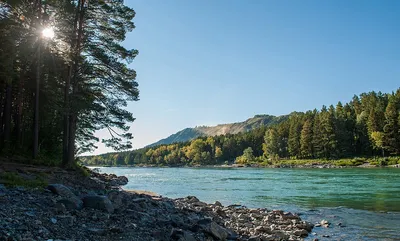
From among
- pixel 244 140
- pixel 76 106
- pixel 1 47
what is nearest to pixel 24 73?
pixel 1 47

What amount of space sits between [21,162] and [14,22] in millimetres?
8549

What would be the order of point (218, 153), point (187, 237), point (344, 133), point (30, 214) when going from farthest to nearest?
point (218, 153), point (344, 133), point (187, 237), point (30, 214)

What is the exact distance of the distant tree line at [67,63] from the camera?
20156 mm

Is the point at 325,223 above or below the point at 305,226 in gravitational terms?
below

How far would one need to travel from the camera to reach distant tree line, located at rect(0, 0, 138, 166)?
66.1 ft

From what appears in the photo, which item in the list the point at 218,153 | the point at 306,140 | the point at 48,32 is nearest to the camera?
the point at 48,32

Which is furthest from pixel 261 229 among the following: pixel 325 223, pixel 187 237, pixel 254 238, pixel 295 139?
pixel 295 139

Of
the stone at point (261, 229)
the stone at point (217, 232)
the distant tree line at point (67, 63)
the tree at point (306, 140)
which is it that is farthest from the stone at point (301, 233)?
the tree at point (306, 140)

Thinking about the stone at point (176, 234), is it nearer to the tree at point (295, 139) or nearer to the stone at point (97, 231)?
the stone at point (97, 231)

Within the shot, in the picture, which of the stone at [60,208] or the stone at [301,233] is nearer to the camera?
the stone at [60,208]

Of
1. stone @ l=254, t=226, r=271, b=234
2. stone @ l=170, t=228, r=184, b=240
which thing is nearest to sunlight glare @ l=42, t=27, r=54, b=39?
stone @ l=170, t=228, r=184, b=240

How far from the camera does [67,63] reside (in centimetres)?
2141

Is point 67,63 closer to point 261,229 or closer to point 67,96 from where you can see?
point 67,96

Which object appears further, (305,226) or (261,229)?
(305,226)
